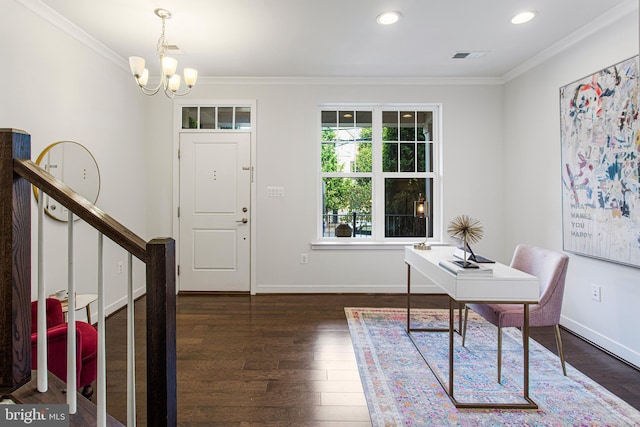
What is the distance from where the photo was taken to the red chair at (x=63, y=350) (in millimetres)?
1608

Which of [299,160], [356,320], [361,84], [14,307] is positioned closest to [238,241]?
[299,160]

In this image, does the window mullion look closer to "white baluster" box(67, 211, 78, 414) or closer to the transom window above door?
the transom window above door

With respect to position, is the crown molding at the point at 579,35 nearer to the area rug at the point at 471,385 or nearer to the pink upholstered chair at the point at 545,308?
the pink upholstered chair at the point at 545,308

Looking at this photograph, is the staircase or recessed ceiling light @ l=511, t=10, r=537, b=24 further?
recessed ceiling light @ l=511, t=10, r=537, b=24

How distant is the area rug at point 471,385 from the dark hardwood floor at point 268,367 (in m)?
0.12

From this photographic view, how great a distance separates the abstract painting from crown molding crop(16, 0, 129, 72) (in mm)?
4242

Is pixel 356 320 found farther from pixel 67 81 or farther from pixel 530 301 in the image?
pixel 67 81

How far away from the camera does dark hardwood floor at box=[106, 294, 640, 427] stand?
190cm

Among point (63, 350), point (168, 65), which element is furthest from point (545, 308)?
point (168, 65)

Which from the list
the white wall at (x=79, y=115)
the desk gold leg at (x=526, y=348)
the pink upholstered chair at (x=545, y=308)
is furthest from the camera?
the white wall at (x=79, y=115)

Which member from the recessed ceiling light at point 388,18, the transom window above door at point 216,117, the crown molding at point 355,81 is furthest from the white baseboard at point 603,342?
the transom window above door at point 216,117

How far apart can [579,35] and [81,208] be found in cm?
376

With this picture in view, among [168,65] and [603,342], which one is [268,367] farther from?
[603,342]

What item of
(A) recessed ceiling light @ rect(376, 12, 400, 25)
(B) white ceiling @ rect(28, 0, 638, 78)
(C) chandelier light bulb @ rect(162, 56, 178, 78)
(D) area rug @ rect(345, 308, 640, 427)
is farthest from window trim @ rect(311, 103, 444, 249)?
(C) chandelier light bulb @ rect(162, 56, 178, 78)
